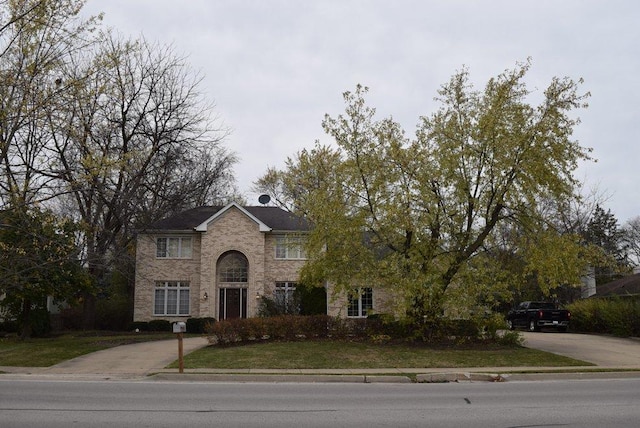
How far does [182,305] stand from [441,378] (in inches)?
898

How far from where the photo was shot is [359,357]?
17781mm

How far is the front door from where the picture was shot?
3453 cm

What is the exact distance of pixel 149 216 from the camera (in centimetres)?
3134

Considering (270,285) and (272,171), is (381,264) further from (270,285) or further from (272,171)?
(272,171)

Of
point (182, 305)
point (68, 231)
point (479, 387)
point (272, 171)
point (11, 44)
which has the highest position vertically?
point (272, 171)

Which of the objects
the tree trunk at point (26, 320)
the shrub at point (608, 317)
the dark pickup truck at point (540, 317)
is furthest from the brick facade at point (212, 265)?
the shrub at point (608, 317)

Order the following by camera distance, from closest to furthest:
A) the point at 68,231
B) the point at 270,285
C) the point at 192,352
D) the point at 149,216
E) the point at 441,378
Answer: the point at 441,378 < the point at 192,352 < the point at 68,231 < the point at 149,216 < the point at 270,285

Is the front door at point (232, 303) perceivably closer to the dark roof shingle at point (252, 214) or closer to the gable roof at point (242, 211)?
the gable roof at point (242, 211)

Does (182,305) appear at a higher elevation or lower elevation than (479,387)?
higher

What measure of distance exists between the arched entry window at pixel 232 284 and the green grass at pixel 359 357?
14.5 metres

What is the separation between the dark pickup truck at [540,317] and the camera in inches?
1219

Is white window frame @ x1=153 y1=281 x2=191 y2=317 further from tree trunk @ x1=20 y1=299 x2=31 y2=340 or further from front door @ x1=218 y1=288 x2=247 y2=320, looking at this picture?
tree trunk @ x1=20 y1=299 x2=31 y2=340

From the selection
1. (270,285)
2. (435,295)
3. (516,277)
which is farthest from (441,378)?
(270,285)

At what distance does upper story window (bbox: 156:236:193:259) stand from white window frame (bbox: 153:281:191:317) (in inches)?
61.7
